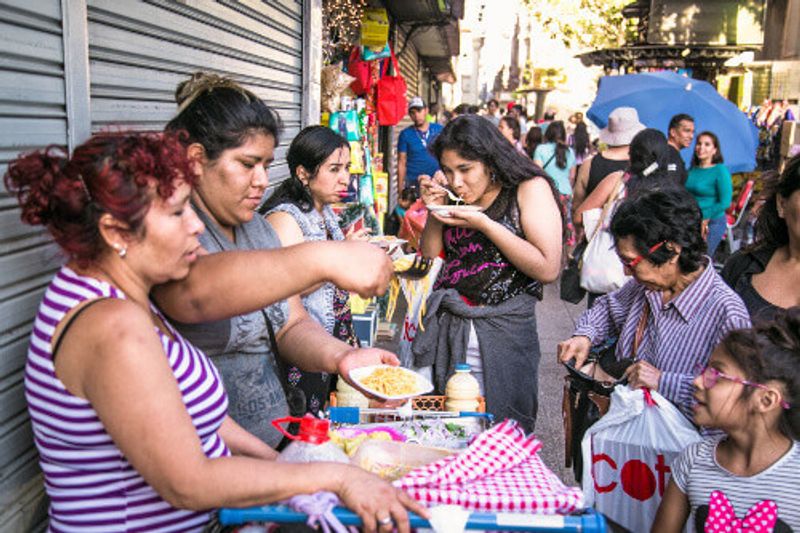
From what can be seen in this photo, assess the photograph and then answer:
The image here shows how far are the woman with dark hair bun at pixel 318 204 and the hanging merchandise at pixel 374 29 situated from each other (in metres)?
4.95

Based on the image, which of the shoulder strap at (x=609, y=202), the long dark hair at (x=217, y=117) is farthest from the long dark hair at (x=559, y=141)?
the long dark hair at (x=217, y=117)

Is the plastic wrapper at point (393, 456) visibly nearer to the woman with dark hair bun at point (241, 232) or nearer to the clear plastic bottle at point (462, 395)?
the woman with dark hair bun at point (241, 232)

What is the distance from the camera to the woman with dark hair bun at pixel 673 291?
2.92 metres

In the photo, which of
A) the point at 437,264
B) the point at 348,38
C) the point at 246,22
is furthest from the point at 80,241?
the point at 348,38

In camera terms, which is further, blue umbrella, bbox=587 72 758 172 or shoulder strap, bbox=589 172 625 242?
blue umbrella, bbox=587 72 758 172

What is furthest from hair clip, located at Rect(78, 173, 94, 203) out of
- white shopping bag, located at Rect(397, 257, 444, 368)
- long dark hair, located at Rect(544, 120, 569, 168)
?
long dark hair, located at Rect(544, 120, 569, 168)

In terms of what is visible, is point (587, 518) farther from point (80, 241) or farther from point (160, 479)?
point (80, 241)

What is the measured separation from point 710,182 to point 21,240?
24.1ft

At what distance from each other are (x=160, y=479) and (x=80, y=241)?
0.55 m

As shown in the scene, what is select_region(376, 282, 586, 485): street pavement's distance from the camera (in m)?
5.17

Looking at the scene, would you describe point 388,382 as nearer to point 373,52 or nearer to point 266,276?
point 266,276

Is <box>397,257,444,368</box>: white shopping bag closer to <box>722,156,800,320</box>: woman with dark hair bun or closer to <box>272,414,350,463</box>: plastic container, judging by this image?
<box>272,414,350,463</box>: plastic container

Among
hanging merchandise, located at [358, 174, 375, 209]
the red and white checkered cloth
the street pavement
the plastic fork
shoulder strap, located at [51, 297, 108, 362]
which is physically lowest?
the street pavement

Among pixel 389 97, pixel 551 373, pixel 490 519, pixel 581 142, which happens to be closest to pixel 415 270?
pixel 490 519
